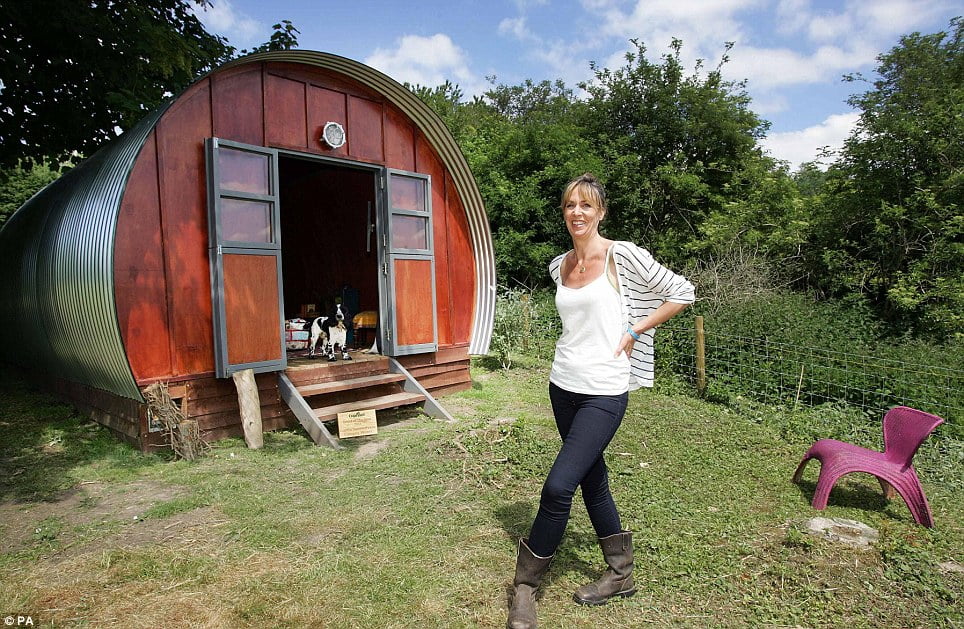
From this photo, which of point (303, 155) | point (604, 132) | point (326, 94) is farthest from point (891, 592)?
point (604, 132)

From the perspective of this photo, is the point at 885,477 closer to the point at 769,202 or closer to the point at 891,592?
the point at 891,592

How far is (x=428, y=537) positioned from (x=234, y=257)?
344 centimetres

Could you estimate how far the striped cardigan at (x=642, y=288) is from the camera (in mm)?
2635

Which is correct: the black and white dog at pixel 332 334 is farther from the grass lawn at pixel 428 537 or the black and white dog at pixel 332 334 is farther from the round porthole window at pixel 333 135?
the round porthole window at pixel 333 135

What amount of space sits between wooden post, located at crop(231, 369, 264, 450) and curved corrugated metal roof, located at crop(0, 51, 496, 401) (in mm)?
834

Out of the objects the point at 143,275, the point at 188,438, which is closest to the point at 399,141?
the point at 143,275

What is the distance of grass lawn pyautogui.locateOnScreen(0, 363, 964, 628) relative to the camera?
2834mm

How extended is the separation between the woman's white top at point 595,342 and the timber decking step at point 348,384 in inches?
157

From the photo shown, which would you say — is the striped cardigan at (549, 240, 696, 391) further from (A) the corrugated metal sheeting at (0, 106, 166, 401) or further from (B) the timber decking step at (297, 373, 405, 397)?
(A) the corrugated metal sheeting at (0, 106, 166, 401)

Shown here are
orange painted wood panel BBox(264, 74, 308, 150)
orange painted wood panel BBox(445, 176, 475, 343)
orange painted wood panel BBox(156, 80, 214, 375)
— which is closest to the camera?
orange painted wood panel BBox(156, 80, 214, 375)

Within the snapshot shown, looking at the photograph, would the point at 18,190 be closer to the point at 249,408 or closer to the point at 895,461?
the point at 249,408

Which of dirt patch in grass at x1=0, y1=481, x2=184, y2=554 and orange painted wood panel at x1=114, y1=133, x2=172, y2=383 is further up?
orange painted wood panel at x1=114, y1=133, x2=172, y2=383

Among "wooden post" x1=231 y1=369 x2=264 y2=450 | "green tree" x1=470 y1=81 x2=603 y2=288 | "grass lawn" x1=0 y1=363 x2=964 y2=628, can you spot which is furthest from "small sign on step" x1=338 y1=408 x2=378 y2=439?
"green tree" x1=470 y1=81 x2=603 y2=288

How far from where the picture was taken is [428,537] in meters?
3.59
